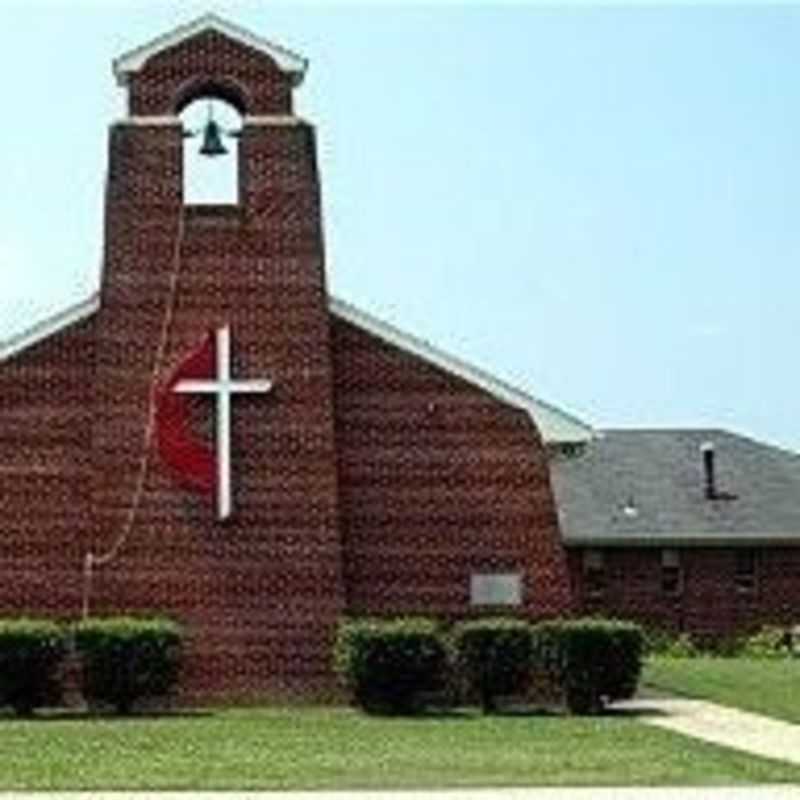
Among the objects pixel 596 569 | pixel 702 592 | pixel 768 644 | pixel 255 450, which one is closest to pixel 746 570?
pixel 702 592

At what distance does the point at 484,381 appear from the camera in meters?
30.7

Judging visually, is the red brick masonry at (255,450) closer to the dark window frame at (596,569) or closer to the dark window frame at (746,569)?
the dark window frame at (596,569)

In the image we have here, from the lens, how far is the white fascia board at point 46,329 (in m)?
30.0

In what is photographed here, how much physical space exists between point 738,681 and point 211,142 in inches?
478

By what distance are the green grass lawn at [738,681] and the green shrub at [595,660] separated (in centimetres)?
168

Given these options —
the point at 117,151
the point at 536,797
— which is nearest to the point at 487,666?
the point at 117,151

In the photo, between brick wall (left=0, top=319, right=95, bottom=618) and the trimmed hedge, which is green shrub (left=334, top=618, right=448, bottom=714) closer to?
the trimmed hedge

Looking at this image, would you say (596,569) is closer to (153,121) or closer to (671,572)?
(671,572)

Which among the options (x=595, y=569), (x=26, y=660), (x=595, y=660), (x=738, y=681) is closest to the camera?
(x=26, y=660)

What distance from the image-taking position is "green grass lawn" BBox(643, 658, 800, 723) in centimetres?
2942

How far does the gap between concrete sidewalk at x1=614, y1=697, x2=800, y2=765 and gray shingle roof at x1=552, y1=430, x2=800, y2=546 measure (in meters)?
22.1

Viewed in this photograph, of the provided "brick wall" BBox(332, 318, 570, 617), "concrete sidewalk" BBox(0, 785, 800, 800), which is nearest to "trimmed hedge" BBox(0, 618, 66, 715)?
"brick wall" BBox(332, 318, 570, 617)

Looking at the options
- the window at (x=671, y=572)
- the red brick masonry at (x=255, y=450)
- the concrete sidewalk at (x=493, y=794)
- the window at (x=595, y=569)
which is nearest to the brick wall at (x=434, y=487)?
the red brick masonry at (x=255, y=450)

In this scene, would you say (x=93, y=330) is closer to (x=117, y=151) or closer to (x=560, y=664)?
(x=117, y=151)
